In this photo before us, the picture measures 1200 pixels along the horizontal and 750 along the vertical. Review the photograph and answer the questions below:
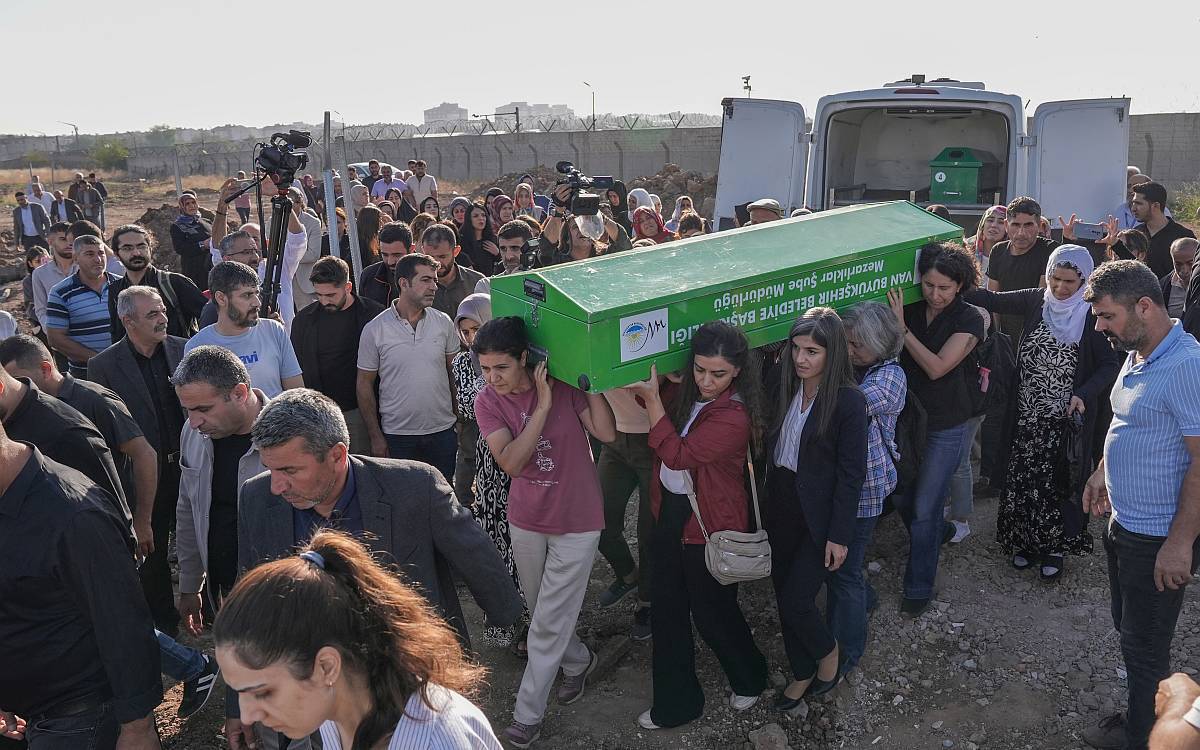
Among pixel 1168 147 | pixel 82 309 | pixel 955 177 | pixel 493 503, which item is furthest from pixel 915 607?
pixel 1168 147

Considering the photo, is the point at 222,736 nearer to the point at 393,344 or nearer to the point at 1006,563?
the point at 393,344

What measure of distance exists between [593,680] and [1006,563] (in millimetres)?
2281

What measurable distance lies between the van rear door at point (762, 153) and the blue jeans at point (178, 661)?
579cm

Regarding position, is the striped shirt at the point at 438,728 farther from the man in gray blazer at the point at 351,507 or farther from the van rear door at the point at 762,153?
the van rear door at the point at 762,153

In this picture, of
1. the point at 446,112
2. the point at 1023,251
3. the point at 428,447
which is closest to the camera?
the point at 428,447

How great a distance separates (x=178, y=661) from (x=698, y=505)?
2020mm

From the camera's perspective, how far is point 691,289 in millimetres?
3424

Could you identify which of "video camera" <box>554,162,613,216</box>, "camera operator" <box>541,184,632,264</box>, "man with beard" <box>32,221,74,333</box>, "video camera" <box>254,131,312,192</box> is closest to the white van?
"video camera" <box>554,162,613,216</box>

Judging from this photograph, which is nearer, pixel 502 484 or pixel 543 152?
pixel 502 484

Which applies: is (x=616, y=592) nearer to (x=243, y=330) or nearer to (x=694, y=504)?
(x=694, y=504)

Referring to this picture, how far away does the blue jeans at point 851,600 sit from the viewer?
12.4 feet

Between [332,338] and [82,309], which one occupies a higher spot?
[82,309]

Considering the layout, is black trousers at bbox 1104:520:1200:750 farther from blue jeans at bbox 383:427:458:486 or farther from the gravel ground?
blue jeans at bbox 383:427:458:486

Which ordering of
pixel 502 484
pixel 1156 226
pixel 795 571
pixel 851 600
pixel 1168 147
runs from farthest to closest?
pixel 1168 147 → pixel 1156 226 → pixel 502 484 → pixel 851 600 → pixel 795 571
